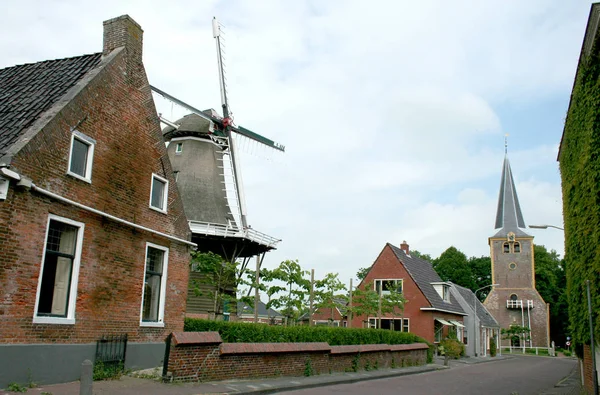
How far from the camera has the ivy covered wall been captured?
12.2 m

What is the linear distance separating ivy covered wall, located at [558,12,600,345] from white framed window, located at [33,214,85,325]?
12308mm

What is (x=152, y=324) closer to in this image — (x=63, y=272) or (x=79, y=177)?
(x=63, y=272)

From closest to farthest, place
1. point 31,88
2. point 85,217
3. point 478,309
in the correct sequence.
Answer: point 85,217, point 31,88, point 478,309

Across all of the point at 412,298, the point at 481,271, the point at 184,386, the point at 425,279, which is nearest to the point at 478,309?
the point at 425,279

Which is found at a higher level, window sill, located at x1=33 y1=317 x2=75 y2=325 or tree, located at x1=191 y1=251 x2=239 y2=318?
tree, located at x1=191 y1=251 x2=239 y2=318

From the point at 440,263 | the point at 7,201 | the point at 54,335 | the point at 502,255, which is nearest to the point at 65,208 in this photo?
the point at 7,201

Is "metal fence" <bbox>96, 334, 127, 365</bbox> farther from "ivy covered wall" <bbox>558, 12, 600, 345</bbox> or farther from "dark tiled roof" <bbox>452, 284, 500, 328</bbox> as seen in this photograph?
"dark tiled roof" <bbox>452, 284, 500, 328</bbox>

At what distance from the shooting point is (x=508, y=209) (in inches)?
3076

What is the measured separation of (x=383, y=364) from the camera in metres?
24.9

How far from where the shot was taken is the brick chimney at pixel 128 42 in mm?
16109

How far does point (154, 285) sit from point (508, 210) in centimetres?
7118

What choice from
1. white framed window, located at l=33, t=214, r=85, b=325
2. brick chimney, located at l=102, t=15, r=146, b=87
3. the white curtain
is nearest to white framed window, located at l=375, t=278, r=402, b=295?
brick chimney, located at l=102, t=15, r=146, b=87

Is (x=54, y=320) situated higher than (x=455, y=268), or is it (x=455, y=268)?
(x=455, y=268)

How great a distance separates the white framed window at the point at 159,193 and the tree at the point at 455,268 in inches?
2898
